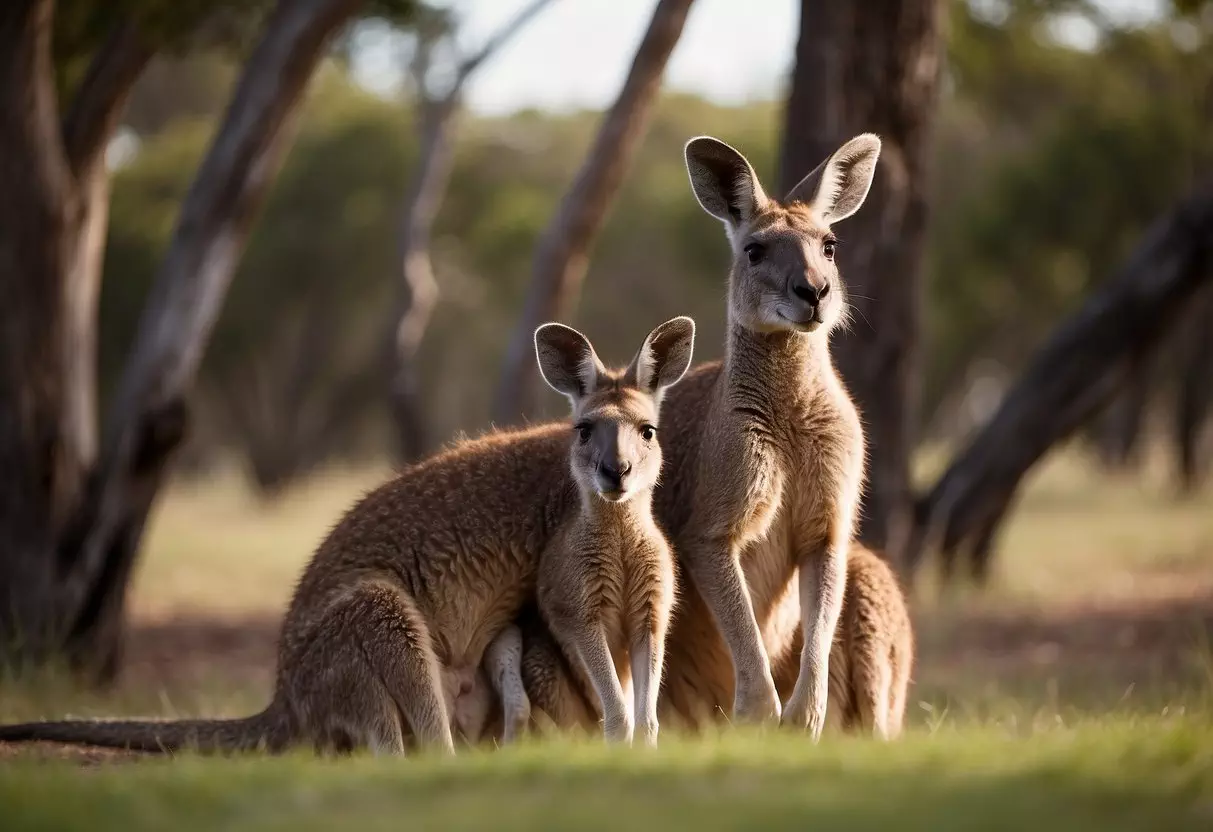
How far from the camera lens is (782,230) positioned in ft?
17.4

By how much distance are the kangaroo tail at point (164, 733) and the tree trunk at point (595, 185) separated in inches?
159

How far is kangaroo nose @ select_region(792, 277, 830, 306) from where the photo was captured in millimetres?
5051

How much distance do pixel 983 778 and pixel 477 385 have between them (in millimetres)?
36531

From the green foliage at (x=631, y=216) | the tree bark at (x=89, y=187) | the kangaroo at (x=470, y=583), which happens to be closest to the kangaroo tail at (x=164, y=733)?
the kangaroo at (x=470, y=583)

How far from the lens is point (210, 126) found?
2984 centimetres

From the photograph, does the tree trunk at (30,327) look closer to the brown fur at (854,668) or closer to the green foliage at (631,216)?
the brown fur at (854,668)

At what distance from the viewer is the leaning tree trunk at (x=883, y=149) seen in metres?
8.62

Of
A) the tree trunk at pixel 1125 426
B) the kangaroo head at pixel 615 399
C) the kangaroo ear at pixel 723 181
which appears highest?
the tree trunk at pixel 1125 426

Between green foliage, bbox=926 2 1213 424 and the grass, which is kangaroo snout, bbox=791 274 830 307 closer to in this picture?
the grass

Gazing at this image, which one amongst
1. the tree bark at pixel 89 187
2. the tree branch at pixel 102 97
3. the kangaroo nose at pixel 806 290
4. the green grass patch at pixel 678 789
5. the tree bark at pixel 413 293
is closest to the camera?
the green grass patch at pixel 678 789

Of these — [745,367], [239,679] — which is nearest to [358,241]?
[239,679]

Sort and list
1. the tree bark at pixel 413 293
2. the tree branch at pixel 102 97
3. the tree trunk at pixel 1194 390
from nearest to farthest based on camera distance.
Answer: the tree branch at pixel 102 97 → the tree bark at pixel 413 293 → the tree trunk at pixel 1194 390

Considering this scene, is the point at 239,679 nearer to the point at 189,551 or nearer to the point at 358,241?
the point at 189,551

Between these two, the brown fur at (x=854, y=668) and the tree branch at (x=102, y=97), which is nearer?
the brown fur at (x=854, y=668)
